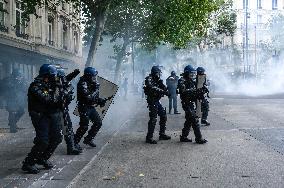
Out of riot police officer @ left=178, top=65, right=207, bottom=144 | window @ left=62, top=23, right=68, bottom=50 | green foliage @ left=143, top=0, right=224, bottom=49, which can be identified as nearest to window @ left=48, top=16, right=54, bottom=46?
window @ left=62, top=23, right=68, bottom=50

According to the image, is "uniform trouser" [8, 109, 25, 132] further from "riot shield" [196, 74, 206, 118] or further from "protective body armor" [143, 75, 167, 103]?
"riot shield" [196, 74, 206, 118]

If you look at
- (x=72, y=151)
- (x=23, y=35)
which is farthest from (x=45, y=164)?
(x=23, y=35)

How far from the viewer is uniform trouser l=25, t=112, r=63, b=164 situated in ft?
21.1

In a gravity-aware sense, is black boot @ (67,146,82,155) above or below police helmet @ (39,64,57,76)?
below

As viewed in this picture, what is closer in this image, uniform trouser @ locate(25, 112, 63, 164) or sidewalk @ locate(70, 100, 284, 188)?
sidewalk @ locate(70, 100, 284, 188)

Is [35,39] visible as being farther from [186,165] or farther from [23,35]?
[186,165]

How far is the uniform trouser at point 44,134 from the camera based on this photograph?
254 inches

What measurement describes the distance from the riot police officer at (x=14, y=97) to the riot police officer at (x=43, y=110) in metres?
5.82

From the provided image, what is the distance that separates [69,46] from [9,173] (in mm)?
30921

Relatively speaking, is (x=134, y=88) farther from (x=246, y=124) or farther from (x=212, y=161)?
(x=212, y=161)

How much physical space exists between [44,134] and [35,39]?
21.5m

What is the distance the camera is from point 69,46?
120 ft

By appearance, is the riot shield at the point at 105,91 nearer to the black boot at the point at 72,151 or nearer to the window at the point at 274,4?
the black boot at the point at 72,151

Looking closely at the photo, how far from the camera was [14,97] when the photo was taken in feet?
39.4
